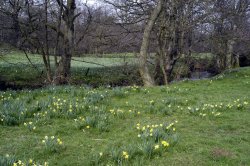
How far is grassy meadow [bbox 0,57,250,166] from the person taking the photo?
16.0 ft

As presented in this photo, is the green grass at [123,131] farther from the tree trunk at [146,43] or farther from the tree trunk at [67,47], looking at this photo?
the tree trunk at [67,47]

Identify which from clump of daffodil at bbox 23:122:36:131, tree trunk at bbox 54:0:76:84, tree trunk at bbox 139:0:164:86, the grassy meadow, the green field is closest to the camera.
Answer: the grassy meadow

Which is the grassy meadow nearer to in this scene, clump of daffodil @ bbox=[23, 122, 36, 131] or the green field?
clump of daffodil @ bbox=[23, 122, 36, 131]

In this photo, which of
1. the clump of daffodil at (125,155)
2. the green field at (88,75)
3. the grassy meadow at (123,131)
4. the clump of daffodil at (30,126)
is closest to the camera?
the clump of daffodil at (125,155)

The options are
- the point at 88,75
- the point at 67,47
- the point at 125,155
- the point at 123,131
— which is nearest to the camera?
the point at 125,155

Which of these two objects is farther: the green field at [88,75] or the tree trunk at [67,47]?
the green field at [88,75]

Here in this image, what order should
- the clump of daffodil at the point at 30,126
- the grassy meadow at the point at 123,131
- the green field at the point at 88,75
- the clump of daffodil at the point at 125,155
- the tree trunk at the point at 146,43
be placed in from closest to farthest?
the clump of daffodil at the point at 125,155 → the grassy meadow at the point at 123,131 → the clump of daffodil at the point at 30,126 → the tree trunk at the point at 146,43 → the green field at the point at 88,75

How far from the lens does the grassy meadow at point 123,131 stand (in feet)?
16.0

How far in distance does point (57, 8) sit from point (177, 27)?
6.15 meters

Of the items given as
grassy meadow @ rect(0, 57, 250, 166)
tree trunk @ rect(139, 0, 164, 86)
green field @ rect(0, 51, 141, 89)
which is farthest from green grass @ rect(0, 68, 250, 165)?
green field @ rect(0, 51, 141, 89)

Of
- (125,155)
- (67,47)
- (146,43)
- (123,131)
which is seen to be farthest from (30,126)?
(67,47)

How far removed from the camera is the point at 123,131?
6223 millimetres

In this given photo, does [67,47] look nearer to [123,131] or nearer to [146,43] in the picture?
[146,43]

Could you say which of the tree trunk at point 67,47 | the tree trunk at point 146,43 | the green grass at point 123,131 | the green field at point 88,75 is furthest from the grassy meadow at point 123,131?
the green field at point 88,75
